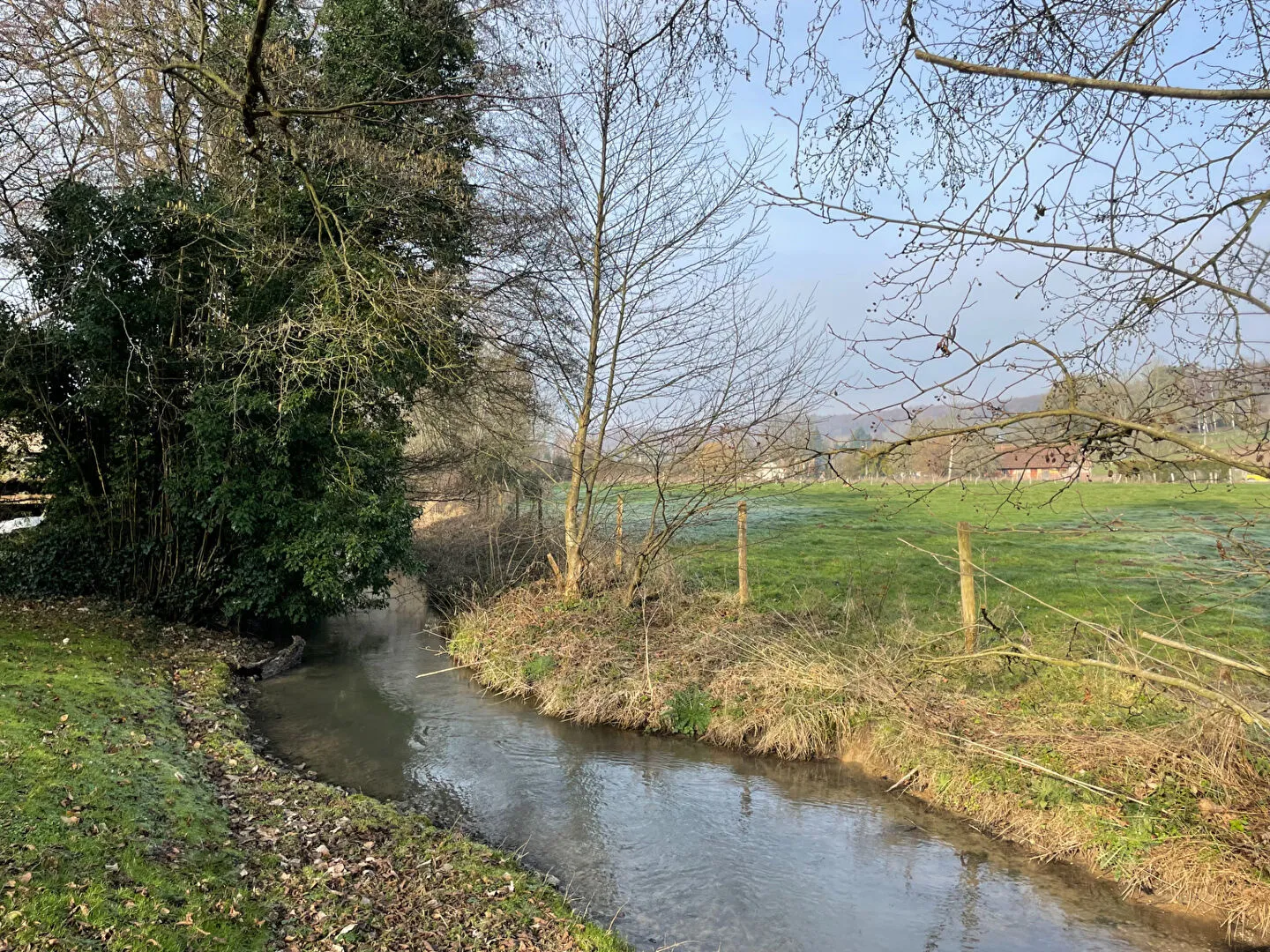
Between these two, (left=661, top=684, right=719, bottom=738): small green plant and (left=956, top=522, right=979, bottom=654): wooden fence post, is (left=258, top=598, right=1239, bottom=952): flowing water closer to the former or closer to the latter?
(left=661, top=684, right=719, bottom=738): small green plant

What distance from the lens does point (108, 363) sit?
486 inches

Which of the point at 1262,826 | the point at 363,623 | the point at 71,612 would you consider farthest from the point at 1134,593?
the point at 71,612

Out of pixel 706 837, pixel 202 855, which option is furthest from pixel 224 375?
pixel 706 837

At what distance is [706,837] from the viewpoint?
24.2ft

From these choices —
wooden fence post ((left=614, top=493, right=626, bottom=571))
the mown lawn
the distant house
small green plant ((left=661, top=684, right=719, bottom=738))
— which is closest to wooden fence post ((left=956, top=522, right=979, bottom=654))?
small green plant ((left=661, top=684, right=719, bottom=738))

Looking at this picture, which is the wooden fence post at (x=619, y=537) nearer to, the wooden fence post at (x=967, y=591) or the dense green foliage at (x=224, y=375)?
the dense green foliage at (x=224, y=375)

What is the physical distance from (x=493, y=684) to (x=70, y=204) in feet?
30.8

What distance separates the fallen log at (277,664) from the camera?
12.0 metres

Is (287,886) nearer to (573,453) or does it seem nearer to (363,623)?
(573,453)

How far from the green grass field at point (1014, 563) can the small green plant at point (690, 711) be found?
255 centimetres

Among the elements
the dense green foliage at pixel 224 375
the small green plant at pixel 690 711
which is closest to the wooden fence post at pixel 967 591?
the small green plant at pixel 690 711

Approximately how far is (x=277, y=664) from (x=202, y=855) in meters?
7.81

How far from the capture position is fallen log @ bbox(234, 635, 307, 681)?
12.0m

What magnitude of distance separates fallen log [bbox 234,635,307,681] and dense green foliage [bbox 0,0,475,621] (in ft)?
2.21
